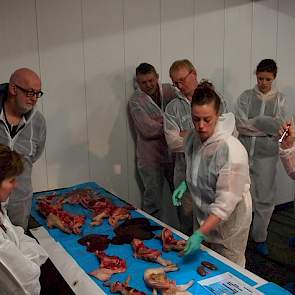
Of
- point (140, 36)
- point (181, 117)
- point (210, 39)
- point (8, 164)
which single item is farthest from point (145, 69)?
point (8, 164)

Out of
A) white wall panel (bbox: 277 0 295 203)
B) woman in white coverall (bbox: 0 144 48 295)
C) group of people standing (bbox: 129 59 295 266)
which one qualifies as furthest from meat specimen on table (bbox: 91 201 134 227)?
white wall panel (bbox: 277 0 295 203)

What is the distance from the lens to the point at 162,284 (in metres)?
1.49

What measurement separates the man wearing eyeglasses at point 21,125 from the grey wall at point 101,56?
2.42ft

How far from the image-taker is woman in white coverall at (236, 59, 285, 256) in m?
3.25

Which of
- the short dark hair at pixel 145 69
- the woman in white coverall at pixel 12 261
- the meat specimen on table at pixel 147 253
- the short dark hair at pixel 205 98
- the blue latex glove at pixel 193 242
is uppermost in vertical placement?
the short dark hair at pixel 145 69

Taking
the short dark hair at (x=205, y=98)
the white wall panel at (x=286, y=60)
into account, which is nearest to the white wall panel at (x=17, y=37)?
the short dark hair at (x=205, y=98)

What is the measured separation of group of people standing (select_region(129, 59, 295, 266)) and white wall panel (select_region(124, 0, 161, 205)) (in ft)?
0.63

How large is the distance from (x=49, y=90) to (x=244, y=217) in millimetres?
1789

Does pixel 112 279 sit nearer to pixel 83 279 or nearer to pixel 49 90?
pixel 83 279

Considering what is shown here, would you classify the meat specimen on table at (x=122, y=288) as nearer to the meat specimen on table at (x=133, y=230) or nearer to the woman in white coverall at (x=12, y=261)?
the woman in white coverall at (x=12, y=261)

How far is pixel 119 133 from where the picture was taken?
3283 millimetres

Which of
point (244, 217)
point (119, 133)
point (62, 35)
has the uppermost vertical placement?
point (62, 35)

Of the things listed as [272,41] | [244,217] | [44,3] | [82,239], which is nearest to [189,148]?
[244,217]

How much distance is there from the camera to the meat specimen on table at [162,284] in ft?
4.87
